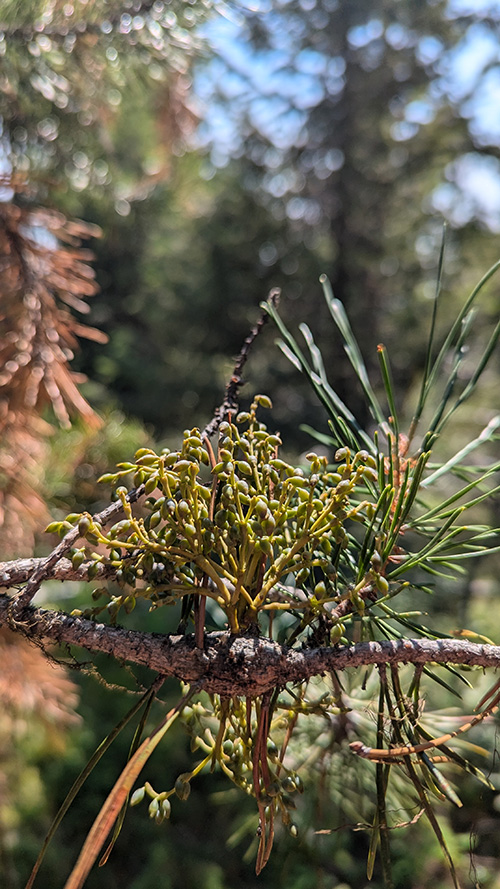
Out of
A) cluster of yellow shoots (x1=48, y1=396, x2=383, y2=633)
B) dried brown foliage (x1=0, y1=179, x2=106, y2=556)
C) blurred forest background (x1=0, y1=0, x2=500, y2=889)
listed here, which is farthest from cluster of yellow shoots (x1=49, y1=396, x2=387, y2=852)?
blurred forest background (x1=0, y1=0, x2=500, y2=889)

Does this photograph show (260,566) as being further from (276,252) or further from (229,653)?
(276,252)

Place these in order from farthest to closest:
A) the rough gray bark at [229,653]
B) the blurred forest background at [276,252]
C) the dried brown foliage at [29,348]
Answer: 1. the blurred forest background at [276,252]
2. the dried brown foliage at [29,348]
3. the rough gray bark at [229,653]

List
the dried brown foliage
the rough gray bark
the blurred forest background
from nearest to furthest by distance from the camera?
the rough gray bark
the dried brown foliage
the blurred forest background

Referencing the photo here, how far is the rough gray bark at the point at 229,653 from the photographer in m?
0.20

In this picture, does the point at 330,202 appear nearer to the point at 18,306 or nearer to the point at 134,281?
the point at 134,281

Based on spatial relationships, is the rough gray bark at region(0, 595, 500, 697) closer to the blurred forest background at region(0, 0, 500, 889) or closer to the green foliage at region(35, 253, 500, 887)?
the green foliage at region(35, 253, 500, 887)

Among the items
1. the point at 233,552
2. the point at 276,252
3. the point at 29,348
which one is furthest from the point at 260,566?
the point at 276,252

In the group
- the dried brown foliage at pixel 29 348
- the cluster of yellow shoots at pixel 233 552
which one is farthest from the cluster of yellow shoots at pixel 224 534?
the dried brown foliage at pixel 29 348

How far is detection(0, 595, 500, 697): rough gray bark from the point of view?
0.20 meters

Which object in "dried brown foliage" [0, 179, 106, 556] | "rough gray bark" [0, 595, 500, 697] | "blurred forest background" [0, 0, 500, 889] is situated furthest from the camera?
"blurred forest background" [0, 0, 500, 889]

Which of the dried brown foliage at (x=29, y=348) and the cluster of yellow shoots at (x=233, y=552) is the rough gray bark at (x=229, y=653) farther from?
the dried brown foliage at (x=29, y=348)

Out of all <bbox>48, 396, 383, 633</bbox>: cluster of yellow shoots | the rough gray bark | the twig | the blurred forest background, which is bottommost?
the rough gray bark

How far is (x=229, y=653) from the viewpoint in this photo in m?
0.21

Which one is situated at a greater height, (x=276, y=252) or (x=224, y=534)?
(x=276, y=252)
